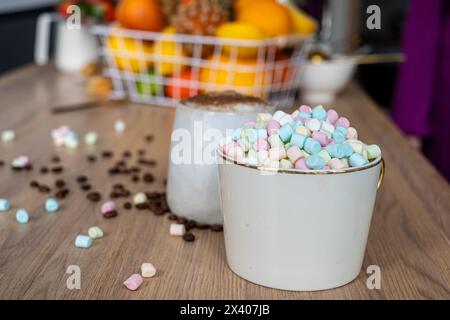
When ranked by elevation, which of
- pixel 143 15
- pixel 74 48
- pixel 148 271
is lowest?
pixel 74 48

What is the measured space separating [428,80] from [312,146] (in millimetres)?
1326

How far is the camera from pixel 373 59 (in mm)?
1706

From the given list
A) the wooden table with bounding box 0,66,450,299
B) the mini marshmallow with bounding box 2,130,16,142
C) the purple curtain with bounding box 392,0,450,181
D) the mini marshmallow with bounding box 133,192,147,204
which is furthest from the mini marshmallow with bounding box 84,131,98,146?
the purple curtain with bounding box 392,0,450,181

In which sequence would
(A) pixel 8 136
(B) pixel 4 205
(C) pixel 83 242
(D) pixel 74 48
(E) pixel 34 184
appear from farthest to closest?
(D) pixel 74 48
(A) pixel 8 136
(E) pixel 34 184
(B) pixel 4 205
(C) pixel 83 242

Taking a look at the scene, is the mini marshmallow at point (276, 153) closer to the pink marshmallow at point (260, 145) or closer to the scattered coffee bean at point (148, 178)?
the pink marshmallow at point (260, 145)

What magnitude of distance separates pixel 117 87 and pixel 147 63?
0.16m

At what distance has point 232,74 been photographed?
1350 mm

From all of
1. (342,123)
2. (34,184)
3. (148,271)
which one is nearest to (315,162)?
(342,123)

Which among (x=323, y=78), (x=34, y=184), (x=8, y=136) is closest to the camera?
(x=34, y=184)

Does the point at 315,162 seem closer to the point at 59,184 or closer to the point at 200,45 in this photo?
the point at 59,184

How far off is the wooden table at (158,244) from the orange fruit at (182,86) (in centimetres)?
22

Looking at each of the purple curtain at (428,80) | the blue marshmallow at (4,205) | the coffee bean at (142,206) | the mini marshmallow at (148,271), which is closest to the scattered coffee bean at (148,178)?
the coffee bean at (142,206)

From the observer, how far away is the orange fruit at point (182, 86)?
1.44 meters

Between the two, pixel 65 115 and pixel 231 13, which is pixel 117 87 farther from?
pixel 231 13
